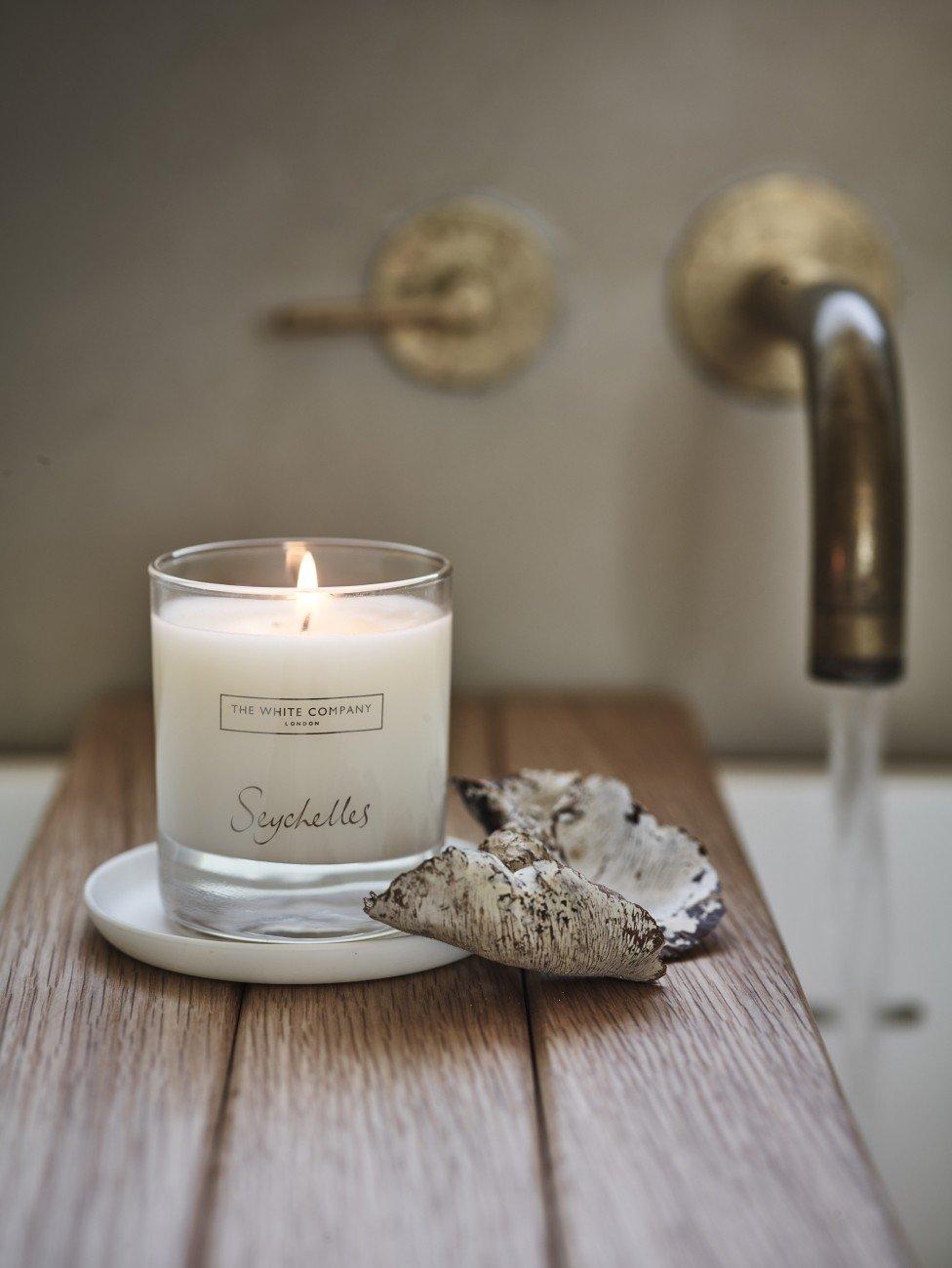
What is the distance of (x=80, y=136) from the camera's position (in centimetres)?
76

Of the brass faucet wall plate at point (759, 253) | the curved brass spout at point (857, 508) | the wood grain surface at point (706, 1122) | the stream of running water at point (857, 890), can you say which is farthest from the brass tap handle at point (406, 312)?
the wood grain surface at point (706, 1122)

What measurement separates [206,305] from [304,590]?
0.46m

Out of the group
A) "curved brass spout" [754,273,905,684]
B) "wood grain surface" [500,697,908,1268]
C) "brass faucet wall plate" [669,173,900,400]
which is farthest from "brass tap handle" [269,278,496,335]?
"wood grain surface" [500,697,908,1268]

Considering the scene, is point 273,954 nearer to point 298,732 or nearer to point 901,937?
point 298,732

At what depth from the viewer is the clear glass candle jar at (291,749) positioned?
39cm

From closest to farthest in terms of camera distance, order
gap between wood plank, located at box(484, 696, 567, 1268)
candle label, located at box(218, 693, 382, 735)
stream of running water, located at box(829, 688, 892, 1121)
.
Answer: gap between wood plank, located at box(484, 696, 567, 1268) < candle label, located at box(218, 693, 382, 735) < stream of running water, located at box(829, 688, 892, 1121)

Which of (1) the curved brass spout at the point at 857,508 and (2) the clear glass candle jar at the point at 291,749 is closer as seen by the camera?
(2) the clear glass candle jar at the point at 291,749

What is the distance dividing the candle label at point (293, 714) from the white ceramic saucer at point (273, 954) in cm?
7

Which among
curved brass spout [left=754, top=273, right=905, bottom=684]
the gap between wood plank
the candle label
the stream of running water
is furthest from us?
the stream of running water

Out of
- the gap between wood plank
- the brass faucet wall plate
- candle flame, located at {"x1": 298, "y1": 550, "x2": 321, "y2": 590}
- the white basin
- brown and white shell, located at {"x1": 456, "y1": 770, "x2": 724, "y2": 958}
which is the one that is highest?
the brass faucet wall plate

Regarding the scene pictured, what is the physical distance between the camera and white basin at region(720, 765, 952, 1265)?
2.58 feet

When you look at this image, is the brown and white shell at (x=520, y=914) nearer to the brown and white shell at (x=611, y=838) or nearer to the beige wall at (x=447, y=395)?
the brown and white shell at (x=611, y=838)

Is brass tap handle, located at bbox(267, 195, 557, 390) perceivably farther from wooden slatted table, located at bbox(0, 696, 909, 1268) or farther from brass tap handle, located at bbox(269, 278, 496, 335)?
wooden slatted table, located at bbox(0, 696, 909, 1268)

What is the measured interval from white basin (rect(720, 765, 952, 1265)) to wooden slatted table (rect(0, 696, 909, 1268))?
1.21ft
